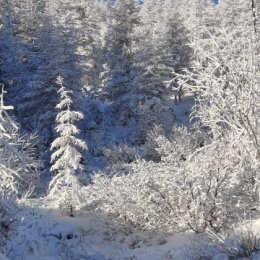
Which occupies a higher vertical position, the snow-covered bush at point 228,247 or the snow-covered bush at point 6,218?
the snow-covered bush at point 6,218

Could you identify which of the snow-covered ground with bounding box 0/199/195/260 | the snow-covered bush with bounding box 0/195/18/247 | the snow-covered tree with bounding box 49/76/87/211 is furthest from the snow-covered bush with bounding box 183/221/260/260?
the snow-covered tree with bounding box 49/76/87/211

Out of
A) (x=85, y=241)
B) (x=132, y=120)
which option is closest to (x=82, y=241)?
(x=85, y=241)

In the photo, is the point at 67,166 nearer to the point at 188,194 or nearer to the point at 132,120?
the point at 188,194

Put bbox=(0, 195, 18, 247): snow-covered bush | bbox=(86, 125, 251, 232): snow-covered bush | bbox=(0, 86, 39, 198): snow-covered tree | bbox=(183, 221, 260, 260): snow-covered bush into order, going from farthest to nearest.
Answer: bbox=(86, 125, 251, 232): snow-covered bush
bbox=(0, 195, 18, 247): snow-covered bush
bbox=(183, 221, 260, 260): snow-covered bush
bbox=(0, 86, 39, 198): snow-covered tree

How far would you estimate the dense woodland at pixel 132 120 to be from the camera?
848cm

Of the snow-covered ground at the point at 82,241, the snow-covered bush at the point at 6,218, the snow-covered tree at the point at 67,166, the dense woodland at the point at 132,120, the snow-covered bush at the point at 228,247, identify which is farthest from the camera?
the snow-covered tree at the point at 67,166

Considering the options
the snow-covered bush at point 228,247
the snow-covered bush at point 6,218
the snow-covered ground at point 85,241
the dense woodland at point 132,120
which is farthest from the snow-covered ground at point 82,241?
the snow-covered bush at point 6,218

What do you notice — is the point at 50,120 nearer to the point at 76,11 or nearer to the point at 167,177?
the point at 167,177

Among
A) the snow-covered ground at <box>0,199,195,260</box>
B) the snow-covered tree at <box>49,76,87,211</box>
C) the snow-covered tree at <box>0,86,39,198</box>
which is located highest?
the snow-covered tree at <box>0,86,39,198</box>

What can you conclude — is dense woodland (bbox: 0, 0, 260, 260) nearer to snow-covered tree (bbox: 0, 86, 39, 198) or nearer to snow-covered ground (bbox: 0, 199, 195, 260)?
snow-covered tree (bbox: 0, 86, 39, 198)

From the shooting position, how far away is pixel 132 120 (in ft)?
103

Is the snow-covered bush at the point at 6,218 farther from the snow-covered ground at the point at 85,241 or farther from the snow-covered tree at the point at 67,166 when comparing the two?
the snow-covered tree at the point at 67,166

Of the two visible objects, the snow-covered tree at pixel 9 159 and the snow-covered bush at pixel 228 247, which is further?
the snow-covered bush at pixel 228 247

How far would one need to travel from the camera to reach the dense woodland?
848 cm
